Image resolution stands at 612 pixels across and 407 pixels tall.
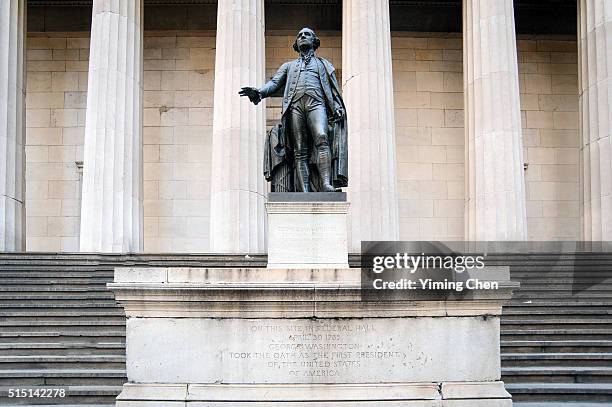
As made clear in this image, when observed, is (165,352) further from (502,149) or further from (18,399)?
(502,149)

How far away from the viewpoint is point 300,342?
10438mm

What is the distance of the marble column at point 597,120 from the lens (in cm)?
2350

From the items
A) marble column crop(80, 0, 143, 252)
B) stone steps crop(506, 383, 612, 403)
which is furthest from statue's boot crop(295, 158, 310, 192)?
marble column crop(80, 0, 143, 252)

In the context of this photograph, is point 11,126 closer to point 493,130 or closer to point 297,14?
point 297,14

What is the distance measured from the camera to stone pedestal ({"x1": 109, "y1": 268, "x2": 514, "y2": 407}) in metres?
10.3

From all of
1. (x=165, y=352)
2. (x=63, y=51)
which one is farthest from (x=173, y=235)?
(x=165, y=352)

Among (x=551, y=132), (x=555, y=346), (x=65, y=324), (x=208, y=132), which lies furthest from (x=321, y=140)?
(x=551, y=132)

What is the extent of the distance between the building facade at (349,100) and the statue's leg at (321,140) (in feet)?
35.8

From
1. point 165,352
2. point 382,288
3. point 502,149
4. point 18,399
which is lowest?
point 18,399

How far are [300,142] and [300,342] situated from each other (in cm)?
312

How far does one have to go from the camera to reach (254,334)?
34.2ft

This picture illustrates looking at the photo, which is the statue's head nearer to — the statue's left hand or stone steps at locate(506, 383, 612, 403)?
the statue's left hand

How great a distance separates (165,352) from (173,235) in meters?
19.5

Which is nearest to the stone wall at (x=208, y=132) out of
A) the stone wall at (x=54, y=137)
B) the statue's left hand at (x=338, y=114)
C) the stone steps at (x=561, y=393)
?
the stone wall at (x=54, y=137)
